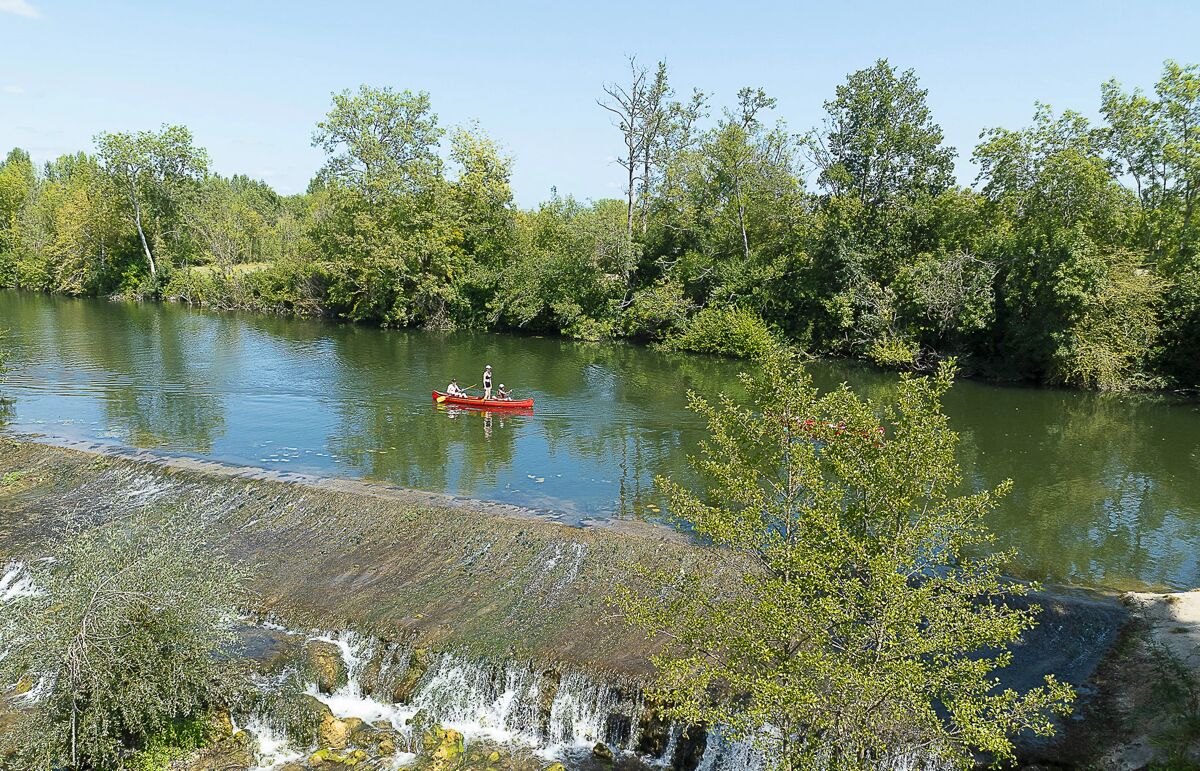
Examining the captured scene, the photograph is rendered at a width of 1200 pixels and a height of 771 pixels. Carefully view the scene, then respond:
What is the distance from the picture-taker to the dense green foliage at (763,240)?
39.2 metres

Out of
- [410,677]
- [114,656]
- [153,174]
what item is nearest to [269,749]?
[410,677]

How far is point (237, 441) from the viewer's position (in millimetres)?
28375

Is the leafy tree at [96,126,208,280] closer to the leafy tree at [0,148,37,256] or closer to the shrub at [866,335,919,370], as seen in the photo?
the leafy tree at [0,148,37,256]

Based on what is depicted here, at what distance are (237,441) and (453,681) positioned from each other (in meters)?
17.7

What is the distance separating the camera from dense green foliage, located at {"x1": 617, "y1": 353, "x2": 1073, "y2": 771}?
9.07m

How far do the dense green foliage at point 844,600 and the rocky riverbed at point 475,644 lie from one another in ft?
9.49

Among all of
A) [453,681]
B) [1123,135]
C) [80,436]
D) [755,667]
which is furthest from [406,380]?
[1123,135]

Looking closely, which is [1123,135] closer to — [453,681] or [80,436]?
[453,681]

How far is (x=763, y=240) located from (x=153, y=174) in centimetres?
6361

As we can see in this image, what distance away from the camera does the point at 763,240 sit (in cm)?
5647

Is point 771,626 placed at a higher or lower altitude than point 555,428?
higher

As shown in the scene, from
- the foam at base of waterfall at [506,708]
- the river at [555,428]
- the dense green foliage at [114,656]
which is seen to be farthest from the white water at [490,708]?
the river at [555,428]

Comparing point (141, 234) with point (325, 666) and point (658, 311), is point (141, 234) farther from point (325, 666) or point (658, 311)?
point (325, 666)

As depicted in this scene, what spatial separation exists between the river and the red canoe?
0.59 meters
